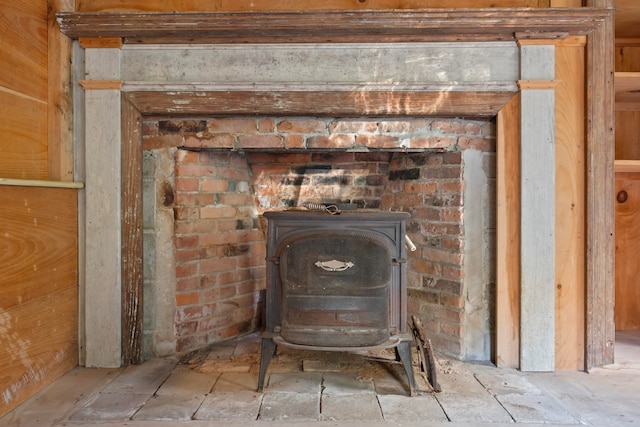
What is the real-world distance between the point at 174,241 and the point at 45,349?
0.71m

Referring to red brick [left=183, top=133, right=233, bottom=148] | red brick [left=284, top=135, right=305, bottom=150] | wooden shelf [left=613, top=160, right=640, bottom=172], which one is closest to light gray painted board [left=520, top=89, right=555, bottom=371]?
wooden shelf [left=613, top=160, right=640, bottom=172]

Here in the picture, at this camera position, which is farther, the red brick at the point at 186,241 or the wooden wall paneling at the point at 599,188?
the red brick at the point at 186,241

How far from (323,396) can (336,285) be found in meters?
0.45

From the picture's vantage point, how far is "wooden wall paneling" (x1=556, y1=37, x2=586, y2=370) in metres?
2.12

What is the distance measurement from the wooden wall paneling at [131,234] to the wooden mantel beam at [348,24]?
36 centimetres

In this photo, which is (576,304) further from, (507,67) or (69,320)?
(69,320)

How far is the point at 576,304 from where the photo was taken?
2.13 metres

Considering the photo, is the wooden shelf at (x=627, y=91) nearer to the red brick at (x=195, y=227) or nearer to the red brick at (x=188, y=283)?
the red brick at (x=195, y=227)

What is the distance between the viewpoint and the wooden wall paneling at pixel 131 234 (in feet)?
7.03

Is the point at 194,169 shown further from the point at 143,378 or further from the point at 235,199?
the point at 143,378

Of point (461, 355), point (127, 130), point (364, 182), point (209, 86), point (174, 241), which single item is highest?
point (209, 86)

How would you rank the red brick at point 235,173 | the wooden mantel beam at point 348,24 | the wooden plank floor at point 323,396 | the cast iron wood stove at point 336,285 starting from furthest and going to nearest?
the red brick at point 235,173, the wooden mantel beam at point 348,24, the cast iron wood stove at point 336,285, the wooden plank floor at point 323,396

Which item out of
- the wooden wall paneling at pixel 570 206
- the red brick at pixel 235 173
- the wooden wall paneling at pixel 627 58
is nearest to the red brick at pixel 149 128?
the red brick at pixel 235 173

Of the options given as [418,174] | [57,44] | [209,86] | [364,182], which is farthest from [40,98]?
[418,174]
